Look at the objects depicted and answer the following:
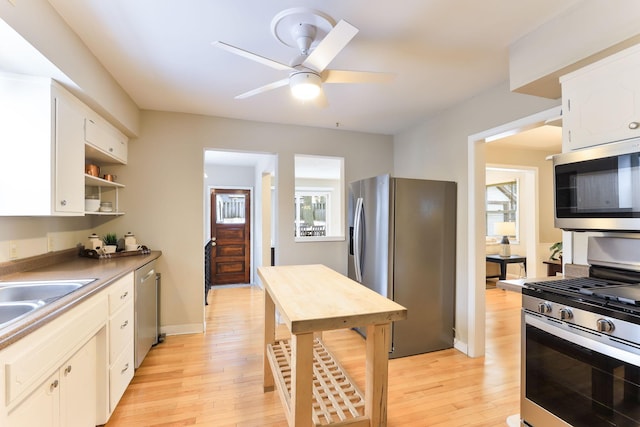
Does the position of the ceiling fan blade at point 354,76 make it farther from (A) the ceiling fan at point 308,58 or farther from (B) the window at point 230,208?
(B) the window at point 230,208

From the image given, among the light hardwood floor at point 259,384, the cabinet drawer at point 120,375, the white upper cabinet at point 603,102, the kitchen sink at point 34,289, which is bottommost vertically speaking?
the light hardwood floor at point 259,384

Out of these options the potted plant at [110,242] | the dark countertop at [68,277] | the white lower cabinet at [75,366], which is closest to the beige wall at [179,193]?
the potted plant at [110,242]

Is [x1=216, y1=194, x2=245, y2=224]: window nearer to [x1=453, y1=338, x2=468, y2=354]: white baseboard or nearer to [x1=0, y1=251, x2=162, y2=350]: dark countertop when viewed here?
[x1=0, y1=251, x2=162, y2=350]: dark countertop

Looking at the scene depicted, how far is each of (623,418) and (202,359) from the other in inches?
113

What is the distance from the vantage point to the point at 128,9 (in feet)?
5.60

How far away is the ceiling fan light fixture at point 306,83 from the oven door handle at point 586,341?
1782 mm

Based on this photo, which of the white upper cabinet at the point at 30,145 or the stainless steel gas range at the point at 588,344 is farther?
the white upper cabinet at the point at 30,145

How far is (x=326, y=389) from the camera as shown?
5.96ft

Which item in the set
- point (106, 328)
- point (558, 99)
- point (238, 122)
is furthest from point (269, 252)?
point (558, 99)

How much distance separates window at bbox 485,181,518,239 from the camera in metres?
6.25

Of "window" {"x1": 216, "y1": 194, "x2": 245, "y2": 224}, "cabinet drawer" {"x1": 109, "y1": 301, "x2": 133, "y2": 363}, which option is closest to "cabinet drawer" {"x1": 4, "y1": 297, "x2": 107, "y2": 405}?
"cabinet drawer" {"x1": 109, "y1": 301, "x2": 133, "y2": 363}

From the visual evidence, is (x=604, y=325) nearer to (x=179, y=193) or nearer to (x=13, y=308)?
(x=13, y=308)

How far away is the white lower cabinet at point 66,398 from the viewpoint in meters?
1.17

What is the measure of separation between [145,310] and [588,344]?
3.09 meters
